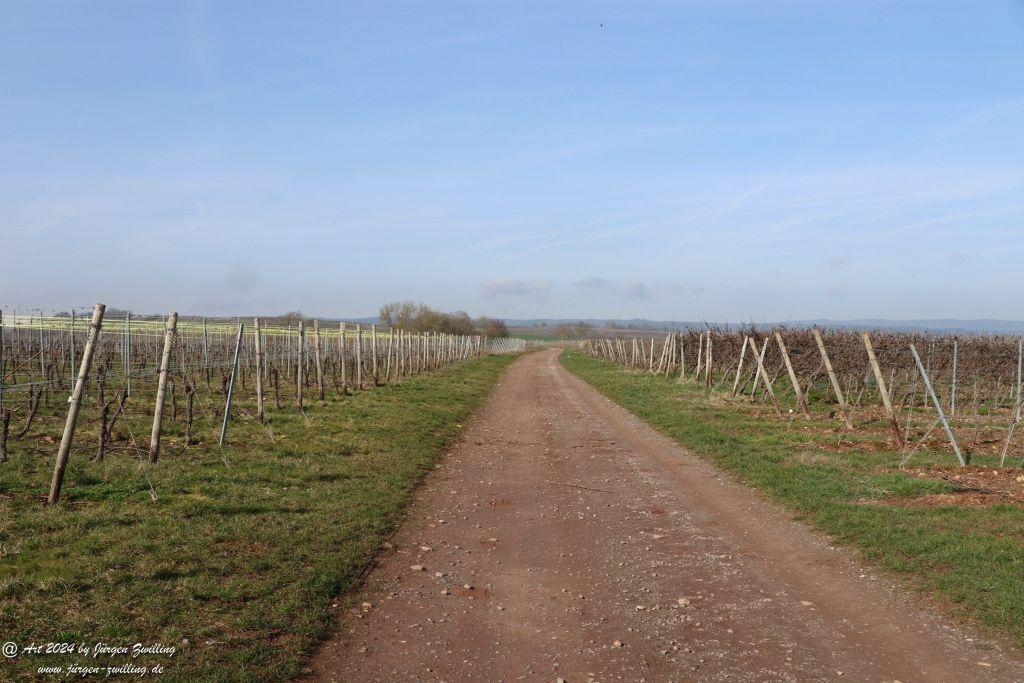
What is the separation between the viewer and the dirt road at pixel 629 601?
4.97m

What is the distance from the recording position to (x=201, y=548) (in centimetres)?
705

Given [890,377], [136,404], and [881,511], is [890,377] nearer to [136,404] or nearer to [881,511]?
[881,511]

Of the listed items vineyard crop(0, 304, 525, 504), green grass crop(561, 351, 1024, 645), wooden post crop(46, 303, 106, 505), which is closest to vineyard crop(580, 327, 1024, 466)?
green grass crop(561, 351, 1024, 645)

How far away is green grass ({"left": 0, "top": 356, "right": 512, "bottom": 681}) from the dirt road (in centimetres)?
49

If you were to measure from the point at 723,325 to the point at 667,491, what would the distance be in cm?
2469

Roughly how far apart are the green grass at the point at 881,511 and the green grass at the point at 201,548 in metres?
5.30

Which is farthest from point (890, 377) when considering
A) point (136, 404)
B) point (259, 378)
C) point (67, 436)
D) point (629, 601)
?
point (67, 436)

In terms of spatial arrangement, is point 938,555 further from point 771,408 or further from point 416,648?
point 771,408

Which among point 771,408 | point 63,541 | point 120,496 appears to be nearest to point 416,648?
point 63,541

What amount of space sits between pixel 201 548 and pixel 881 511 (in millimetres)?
8049

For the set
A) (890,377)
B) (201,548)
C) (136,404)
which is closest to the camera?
(201,548)

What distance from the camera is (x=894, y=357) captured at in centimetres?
2356

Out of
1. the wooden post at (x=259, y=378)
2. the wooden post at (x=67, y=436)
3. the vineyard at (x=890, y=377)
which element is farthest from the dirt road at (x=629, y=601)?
the vineyard at (x=890, y=377)

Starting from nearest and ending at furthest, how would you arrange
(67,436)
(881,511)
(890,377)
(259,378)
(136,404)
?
(67,436) < (881,511) < (259,378) < (136,404) < (890,377)
